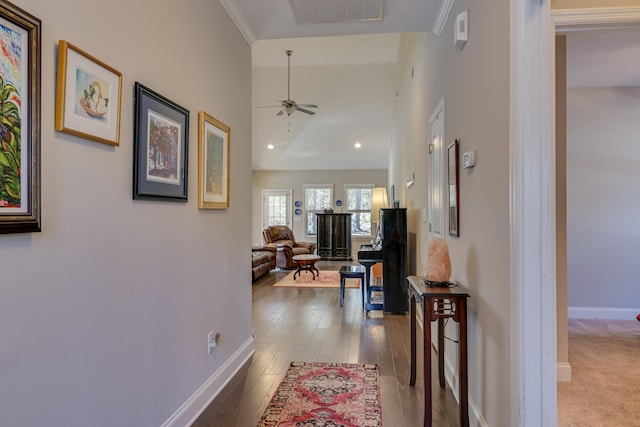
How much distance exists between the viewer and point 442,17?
2637 millimetres

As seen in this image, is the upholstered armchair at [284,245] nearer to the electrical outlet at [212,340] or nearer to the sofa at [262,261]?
the sofa at [262,261]

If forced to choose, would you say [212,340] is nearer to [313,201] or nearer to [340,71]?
[340,71]

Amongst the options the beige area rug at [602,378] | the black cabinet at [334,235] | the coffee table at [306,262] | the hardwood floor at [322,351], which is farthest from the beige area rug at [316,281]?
the beige area rug at [602,378]

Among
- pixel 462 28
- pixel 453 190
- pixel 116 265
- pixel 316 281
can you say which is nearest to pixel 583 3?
pixel 462 28

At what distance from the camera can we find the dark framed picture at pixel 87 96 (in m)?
1.15

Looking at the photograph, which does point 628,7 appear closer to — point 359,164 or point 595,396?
point 595,396

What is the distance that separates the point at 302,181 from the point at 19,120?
1017 centimetres

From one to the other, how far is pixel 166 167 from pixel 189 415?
139cm

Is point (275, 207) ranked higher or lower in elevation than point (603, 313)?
higher

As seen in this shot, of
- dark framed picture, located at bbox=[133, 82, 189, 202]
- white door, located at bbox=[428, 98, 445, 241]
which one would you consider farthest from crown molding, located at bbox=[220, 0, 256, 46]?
white door, located at bbox=[428, 98, 445, 241]

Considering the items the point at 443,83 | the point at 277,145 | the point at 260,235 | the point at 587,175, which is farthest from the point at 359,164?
the point at 443,83

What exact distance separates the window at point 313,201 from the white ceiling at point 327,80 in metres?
0.69

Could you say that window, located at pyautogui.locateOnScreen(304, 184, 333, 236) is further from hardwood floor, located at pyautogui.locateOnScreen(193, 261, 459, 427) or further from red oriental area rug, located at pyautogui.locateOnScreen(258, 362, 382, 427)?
red oriental area rug, located at pyautogui.locateOnScreen(258, 362, 382, 427)

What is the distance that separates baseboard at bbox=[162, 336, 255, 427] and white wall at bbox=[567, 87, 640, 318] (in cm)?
361
